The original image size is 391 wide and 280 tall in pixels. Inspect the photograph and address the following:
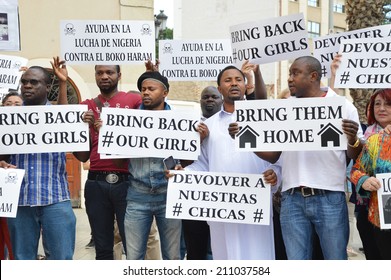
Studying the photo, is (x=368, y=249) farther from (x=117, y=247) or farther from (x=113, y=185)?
(x=117, y=247)

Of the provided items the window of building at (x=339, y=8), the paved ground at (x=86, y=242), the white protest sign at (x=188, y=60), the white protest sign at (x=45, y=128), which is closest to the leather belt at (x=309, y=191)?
the white protest sign at (x=45, y=128)

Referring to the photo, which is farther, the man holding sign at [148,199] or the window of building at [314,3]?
the window of building at [314,3]

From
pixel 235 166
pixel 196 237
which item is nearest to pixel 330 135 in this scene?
pixel 235 166

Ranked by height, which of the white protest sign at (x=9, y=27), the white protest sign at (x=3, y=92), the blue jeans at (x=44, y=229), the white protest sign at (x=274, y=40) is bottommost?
the blue jeans at (x=44, y=229)

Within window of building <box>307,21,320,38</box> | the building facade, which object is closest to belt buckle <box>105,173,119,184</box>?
the building facade

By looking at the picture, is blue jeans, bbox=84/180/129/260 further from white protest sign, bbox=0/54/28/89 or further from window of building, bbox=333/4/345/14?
window of building, bbox=333/4/345/14

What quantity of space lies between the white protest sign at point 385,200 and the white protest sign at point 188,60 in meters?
3.09

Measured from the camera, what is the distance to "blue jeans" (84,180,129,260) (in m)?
5.36

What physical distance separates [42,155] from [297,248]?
7.01 feet

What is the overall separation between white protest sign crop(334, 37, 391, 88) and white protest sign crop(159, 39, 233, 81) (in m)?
2.18

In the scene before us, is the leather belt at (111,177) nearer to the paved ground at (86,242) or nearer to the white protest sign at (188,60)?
the white protest sign at (188,60)

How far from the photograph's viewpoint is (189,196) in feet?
16.1

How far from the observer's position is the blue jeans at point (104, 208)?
17.6ft
